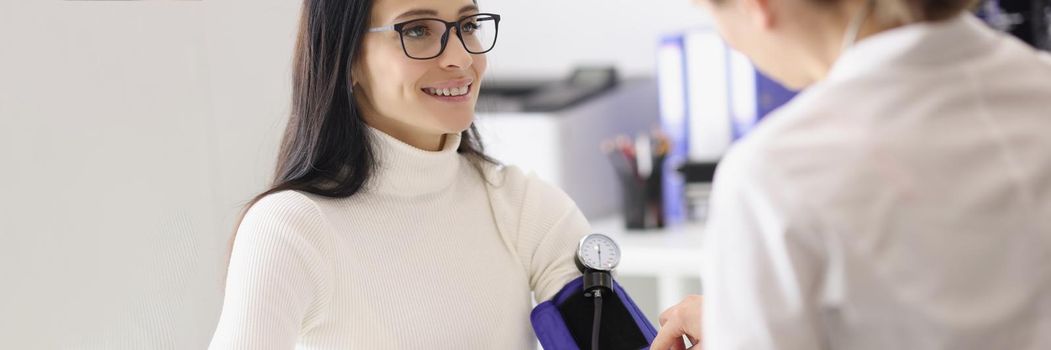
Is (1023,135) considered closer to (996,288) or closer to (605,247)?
(996,288)

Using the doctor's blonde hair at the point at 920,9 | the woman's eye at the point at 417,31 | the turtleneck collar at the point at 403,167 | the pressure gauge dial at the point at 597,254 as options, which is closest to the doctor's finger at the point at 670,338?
the pressure gauge dial at the point at 597,254

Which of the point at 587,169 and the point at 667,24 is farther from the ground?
the point at 667,24

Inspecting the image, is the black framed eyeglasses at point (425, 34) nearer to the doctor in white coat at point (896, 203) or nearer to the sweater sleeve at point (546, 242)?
the sweater sleeve at point (546, 242)

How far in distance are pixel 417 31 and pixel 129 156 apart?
39 centimetres

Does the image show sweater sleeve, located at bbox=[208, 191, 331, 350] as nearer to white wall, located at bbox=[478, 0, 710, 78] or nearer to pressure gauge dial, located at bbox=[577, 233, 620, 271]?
pressure gauge dial, located at bbox=[577, 233, 620, 271]

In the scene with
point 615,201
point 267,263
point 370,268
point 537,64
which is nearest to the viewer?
point 267,263

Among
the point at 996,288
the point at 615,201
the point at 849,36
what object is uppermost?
the point at 849,36

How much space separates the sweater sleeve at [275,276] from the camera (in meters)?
1.34

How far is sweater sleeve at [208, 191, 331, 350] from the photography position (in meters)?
1.34

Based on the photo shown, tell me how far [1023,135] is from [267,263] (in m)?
0.79

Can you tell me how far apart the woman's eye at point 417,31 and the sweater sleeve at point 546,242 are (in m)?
0.26

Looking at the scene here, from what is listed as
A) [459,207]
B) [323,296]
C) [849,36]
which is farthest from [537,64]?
[849,36]

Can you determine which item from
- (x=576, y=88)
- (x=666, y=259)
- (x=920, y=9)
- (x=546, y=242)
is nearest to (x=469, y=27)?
(x=546, y=242)

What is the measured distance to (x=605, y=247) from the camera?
159 cm
